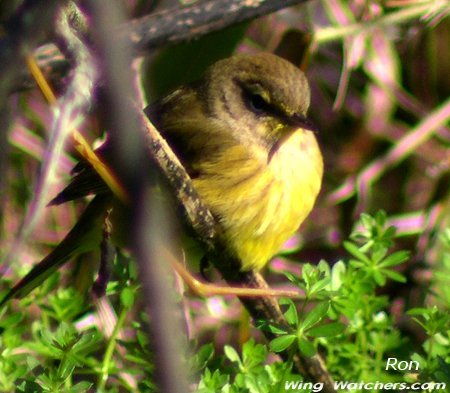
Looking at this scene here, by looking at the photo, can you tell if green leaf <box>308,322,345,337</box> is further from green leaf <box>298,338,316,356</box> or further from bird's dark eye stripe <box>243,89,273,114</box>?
bird's dark eye stripe <box>243,89,273,114</box>

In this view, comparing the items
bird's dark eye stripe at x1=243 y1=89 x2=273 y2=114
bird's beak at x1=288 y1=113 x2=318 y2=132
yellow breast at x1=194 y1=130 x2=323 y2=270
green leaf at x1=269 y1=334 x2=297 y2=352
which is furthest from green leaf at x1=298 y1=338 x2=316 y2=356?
bird's dark eye stripe at x1=243 y1=89 x2=273 y2=114

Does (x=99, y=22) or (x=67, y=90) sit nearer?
(x=99, y=22)

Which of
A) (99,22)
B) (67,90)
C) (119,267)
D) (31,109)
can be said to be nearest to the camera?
(99,22)

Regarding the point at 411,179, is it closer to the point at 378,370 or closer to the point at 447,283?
the point at 447,283

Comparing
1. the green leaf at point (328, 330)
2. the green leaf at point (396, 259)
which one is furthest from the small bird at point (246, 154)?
the green leaf at point (328, 330)

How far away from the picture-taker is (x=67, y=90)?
37.4 inches

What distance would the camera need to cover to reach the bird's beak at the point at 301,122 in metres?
2.42

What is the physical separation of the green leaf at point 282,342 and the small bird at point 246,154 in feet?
Answer: 2.35

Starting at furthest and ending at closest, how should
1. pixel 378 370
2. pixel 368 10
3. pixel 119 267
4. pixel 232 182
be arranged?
pixel 368 10, pixel 232 182, pixel 119 267, pixel 378 370

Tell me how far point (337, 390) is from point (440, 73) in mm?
2196

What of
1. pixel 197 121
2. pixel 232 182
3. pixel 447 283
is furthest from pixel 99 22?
pixel 197 121

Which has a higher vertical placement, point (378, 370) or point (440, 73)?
point (378, 370)

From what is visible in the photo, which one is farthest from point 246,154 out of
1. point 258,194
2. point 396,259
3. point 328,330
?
point 328,330

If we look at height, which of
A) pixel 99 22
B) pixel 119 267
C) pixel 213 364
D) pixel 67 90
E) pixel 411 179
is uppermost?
pixel 99 22
